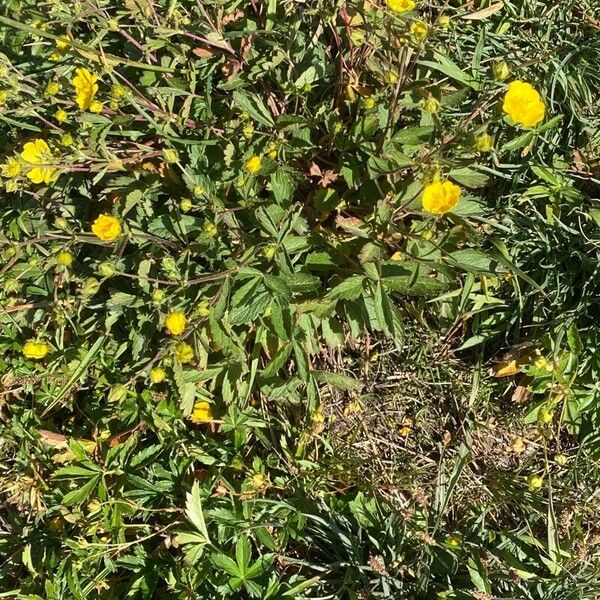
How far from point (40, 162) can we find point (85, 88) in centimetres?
27

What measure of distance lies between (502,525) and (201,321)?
1401 mm

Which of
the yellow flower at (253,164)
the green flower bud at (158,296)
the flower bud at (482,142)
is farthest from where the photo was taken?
the yellow flower at (253,164)

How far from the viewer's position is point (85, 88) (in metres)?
2.10

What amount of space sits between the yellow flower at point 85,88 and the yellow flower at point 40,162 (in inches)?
7.3

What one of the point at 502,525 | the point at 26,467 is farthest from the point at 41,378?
the point at 502,525

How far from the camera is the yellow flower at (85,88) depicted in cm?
209

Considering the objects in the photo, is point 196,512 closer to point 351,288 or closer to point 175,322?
point 175,322

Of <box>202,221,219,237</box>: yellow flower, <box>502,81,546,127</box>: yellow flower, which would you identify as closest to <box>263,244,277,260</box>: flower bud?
<box>202,221,219,237</box>: yellow flower

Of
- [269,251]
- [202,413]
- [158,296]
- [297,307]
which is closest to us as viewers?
[158,296]

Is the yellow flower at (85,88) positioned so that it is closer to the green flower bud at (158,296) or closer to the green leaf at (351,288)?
the green flower bud at (158,296)

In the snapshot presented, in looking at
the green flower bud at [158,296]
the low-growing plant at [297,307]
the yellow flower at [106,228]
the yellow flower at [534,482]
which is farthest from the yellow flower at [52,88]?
the yellow flower at [534,482]

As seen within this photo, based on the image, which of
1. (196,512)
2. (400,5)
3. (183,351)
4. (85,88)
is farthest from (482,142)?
(196,512)

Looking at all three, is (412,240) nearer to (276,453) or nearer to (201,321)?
(201,321)

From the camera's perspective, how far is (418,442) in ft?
8.56
